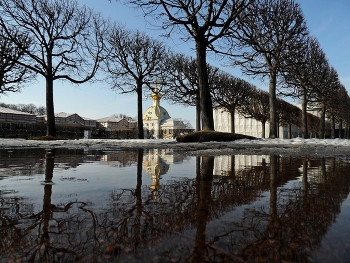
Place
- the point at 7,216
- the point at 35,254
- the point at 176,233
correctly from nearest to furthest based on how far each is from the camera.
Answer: the point at 35,254 < the point at 176,233 < the point at 7,216

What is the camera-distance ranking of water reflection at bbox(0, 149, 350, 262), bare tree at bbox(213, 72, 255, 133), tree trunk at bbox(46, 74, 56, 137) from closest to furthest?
water reflection at bbox(0, 149, 350, 262) → tree trunk at bbox(46, 74, 56, 137) → bare tree at bbox(213, 72, 255, 133)

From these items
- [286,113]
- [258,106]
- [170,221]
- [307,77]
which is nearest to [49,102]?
[170,221]

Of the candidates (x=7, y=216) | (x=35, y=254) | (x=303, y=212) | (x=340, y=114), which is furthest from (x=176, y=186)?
(x=340, y=114)

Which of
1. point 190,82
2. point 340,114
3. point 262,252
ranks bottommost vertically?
point 262,252

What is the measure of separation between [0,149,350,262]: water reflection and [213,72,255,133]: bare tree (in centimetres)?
2762

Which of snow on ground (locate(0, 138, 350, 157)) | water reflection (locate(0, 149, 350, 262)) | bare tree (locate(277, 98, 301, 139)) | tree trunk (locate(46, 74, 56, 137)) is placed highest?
bare tree (locate(277, 98, 301, 139))

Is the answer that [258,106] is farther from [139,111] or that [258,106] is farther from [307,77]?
[139,111]

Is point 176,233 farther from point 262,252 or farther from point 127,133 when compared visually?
point 127,133

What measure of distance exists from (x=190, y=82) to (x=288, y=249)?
24.6 metres

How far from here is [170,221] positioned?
4.75ft

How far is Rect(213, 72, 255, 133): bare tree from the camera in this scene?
97.6ft

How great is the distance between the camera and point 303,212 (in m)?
1.63

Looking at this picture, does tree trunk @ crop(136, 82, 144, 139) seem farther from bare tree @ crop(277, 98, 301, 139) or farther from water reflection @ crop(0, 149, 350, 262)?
A: bare tree @ crop(277, 98, 301, 139)

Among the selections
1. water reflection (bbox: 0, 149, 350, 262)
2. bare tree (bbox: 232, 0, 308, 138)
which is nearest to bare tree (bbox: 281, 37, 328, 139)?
bare tree (bbox: 232, 0, 308, 138)
